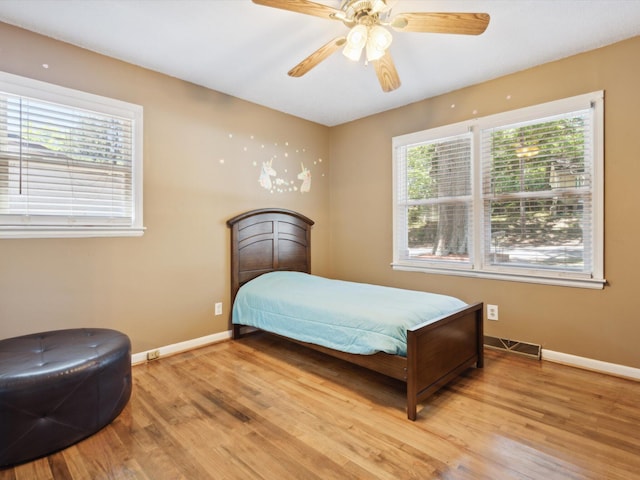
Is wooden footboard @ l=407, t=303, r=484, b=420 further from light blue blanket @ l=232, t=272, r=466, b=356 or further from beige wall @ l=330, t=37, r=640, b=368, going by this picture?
beige wall @ l=330, t=37, r=640, b=368

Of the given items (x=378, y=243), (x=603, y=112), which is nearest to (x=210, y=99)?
(x=378, y=243)

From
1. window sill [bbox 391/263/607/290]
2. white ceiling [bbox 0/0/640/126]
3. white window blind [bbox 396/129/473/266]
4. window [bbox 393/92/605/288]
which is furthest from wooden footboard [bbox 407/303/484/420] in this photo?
white ceiling [bbox 0/0/640/126]

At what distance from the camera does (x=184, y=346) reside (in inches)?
122

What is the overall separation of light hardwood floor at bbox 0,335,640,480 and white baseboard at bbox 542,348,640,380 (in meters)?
0.08

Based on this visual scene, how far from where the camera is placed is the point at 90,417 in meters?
1.78

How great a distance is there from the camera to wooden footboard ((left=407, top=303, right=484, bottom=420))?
195cm

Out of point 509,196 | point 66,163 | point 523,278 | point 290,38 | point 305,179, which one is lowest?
point 523,278

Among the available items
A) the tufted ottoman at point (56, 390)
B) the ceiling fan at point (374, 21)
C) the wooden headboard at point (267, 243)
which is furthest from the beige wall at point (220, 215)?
the ceiling fan at point (374, 21)

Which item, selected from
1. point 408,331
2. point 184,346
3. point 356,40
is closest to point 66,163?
point 184,346

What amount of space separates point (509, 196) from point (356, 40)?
200cm

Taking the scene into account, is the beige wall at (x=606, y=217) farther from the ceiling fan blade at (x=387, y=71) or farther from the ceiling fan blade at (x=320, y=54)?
the ceiling fan blade at (x=320, y=54)

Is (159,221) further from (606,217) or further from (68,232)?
(606,217)

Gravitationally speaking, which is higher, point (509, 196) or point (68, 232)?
point (509, 196)

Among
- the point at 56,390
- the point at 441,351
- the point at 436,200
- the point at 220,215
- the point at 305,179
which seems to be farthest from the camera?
the point at 305,179
